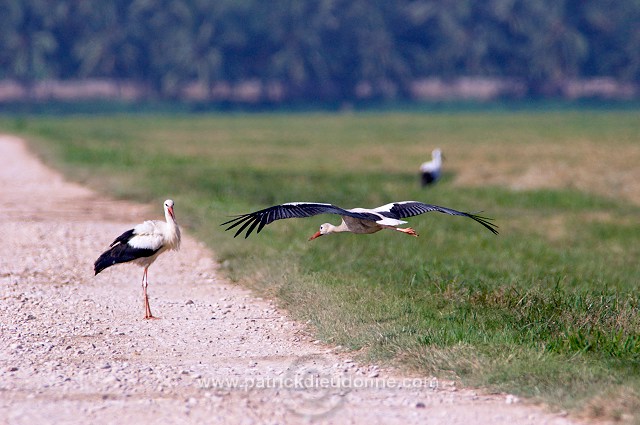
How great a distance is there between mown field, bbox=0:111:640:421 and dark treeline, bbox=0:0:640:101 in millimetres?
45316

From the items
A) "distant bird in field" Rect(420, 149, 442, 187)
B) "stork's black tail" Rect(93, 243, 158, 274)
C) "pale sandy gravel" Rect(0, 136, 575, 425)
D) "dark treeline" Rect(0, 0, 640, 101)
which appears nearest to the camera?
"pale sandy gravel" Rect(0, 136, 575, 425)

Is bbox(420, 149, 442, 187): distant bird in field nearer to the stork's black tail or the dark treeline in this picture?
the stork's black tail

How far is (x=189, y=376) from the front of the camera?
655cm

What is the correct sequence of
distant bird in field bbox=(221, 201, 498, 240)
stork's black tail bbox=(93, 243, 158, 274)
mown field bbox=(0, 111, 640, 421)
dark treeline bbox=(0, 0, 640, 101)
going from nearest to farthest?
1. mown field bbox=(0, 111, 640, 421)
2. distant bird in field bbox=(221, 201, 498, 240)
3. stork's black tail bbox=(93, 243, 158, 274)
4. dark treeline bbox=(0, 0, 640, 101)

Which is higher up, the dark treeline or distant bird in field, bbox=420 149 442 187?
distant bird in field, bbox=420 149 442 187

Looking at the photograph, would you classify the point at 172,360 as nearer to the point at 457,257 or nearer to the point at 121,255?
the point at 121,255

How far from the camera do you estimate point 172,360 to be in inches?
280

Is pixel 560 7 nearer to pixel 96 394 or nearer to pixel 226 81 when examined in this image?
pixel 226 81

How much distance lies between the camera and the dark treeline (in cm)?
7744

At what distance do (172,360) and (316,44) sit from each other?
240 feet

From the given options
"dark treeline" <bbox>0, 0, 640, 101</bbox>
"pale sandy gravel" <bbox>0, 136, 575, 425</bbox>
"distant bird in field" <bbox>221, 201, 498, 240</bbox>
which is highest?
"distant bird in field" <bbox>221, 201, 498, 240</bbox>

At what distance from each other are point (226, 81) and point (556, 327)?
7345 centimetres

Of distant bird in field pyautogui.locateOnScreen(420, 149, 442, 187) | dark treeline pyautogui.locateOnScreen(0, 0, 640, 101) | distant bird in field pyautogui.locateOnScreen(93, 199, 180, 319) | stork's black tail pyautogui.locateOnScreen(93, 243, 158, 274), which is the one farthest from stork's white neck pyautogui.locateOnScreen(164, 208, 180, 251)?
dark treeline pyautogui.locateOnScreen(0, 0, 640, 101)

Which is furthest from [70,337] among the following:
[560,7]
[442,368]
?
[560,7]
